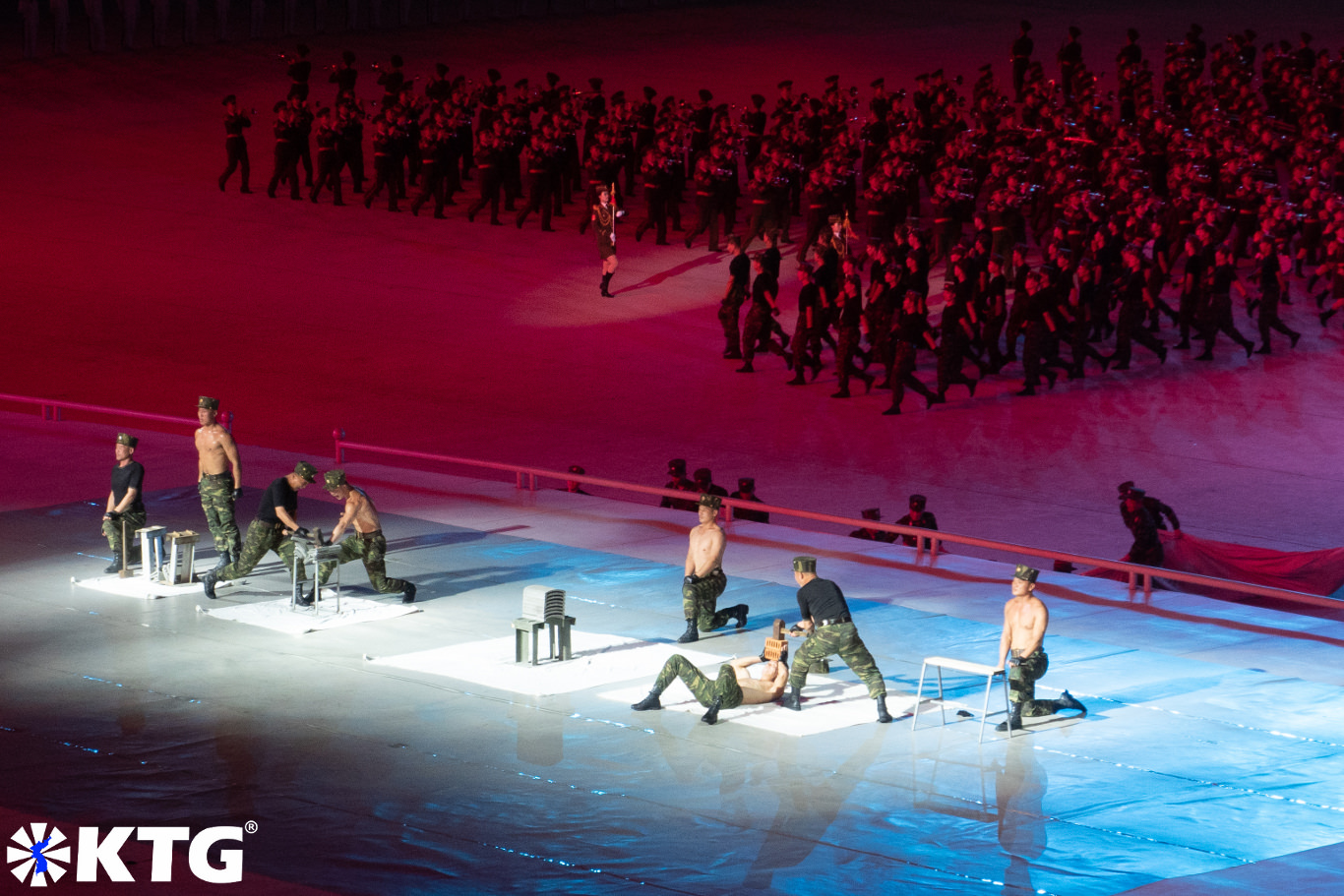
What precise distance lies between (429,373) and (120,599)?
1064cm

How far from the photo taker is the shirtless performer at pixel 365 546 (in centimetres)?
1512

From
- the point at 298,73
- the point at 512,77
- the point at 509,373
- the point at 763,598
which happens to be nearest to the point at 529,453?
the point at 509,373

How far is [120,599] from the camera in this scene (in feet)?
50.8

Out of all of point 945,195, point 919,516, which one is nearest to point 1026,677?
point 919,516

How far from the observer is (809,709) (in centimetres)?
1274

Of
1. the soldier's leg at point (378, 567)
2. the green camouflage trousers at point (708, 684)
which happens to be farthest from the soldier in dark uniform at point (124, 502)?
the green camouflage trousers at point (708, 684)

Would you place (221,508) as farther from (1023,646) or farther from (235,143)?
(235,143)

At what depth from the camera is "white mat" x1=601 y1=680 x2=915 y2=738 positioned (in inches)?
489

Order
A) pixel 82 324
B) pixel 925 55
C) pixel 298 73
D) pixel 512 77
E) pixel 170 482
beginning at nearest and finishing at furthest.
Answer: pixel 170 482, pixel 82 324, pixel 298 73, pixel 512 77, pixel 925 55

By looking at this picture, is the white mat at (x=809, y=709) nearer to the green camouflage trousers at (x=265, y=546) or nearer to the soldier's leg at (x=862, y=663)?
the soldier's leg at (x=862, y=663)

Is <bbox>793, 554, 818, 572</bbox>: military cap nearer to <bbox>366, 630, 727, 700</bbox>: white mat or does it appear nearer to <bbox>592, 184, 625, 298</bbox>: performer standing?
<bbox>366, 630, 727, 700</bbox>: white mat

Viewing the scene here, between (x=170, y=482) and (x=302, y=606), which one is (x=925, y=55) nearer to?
(x=170, y=482)

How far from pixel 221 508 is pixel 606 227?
41.5ft

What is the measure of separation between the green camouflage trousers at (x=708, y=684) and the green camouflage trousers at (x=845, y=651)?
48 centimetres
